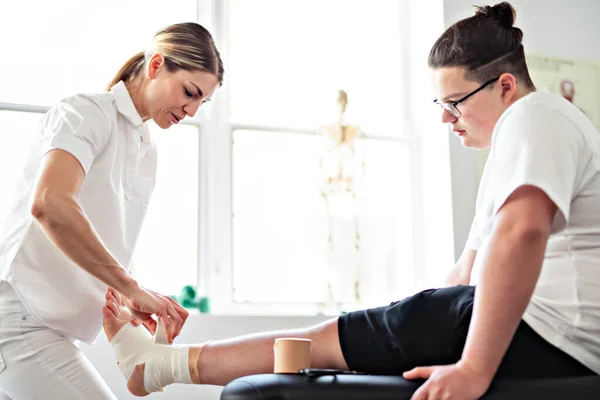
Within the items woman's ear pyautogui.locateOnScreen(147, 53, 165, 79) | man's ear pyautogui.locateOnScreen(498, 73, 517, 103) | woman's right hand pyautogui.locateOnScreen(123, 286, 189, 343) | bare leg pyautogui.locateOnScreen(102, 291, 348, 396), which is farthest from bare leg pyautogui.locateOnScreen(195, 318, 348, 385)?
woman's ear pyautogui.locateOnScreen(147, 53, 165, 79)

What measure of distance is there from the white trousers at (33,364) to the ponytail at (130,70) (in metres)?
0.63

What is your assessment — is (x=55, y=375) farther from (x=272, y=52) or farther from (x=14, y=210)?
(x=272, y=52)

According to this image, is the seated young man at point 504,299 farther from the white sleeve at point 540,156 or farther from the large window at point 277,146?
the large window at point 277,146

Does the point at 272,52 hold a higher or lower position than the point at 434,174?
higher

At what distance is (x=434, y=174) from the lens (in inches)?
130

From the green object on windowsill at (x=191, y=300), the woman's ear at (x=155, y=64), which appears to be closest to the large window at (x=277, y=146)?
the green object on windowsill at (x=191, y=300)

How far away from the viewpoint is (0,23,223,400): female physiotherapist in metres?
1.55

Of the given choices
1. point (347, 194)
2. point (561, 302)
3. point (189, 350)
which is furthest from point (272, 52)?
point (561, 302)

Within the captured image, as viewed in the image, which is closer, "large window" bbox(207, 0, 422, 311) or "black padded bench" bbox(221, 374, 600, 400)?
"black padded bench" bbox(221, 374, 600, 400)

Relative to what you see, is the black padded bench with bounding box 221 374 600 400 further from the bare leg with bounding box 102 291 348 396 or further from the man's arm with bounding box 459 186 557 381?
the bare leg with bounding box 102 291 348 396

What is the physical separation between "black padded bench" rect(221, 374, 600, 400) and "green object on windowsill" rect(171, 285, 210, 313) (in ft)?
5.44

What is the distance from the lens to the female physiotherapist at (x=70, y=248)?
1552 millimetres

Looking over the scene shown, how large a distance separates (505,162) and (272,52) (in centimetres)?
212

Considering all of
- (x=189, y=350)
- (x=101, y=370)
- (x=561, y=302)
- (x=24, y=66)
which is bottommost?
(x=101, y=370)
